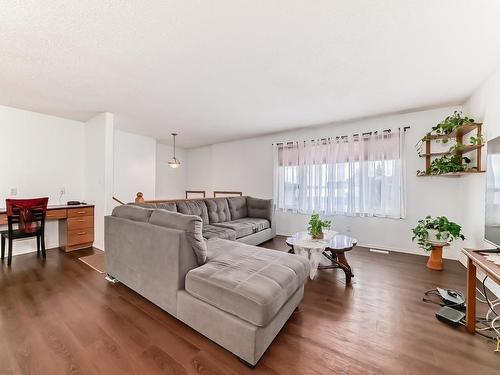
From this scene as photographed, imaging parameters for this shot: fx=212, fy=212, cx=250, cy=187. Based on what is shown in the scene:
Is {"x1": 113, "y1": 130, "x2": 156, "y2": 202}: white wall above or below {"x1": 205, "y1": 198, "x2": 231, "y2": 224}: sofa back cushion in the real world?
above

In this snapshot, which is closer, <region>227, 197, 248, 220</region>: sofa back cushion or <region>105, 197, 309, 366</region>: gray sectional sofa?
<region>105, 197, 309, 366</region>: gray sectional sofa

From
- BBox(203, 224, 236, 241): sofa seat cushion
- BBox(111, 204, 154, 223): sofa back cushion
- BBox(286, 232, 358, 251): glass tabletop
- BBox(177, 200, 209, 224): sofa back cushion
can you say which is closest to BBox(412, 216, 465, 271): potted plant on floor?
BBox(286, 232, 358, 251): glass tabletop

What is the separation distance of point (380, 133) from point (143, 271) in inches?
169

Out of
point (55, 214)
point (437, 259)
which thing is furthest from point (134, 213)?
point (437, 259)

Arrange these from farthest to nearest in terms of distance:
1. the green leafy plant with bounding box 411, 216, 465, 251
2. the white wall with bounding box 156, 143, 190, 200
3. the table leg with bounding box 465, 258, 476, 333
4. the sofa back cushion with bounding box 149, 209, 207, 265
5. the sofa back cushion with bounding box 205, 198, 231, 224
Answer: the white wall with bounding box 156, 143, 190, 200 < the sofa back cushion with bounding box 205, 198, 231, 224 < the green leafy plant with bounding box 411, 216, 465, 251 < the sofa back cushion with bounding box 149, 209, 207, 265 < the table leg with bounding box 465, 258, 476, 333

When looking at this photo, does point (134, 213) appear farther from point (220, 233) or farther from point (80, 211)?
point (80, 211)

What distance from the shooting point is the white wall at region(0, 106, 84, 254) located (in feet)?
11.6

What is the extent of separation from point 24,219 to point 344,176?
5.31 metres

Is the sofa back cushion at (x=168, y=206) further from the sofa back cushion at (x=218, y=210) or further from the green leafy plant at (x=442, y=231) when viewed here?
the green leafy plant at (x=442, y=231)

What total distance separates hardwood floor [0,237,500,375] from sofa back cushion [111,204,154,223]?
808 millimetres

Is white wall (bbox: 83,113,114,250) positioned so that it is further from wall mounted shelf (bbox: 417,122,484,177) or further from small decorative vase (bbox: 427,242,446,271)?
wall mounted shelf (bbox: 417,122,484,177)

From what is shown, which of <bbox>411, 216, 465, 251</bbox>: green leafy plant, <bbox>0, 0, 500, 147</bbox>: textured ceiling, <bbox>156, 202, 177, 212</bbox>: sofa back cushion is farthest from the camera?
<bbox>156, 202, 177, 212</bbox>: sofa back cushion

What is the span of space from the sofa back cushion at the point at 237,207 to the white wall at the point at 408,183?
0.80 meters

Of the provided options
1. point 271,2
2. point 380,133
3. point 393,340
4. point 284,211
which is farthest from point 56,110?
point 380,133
